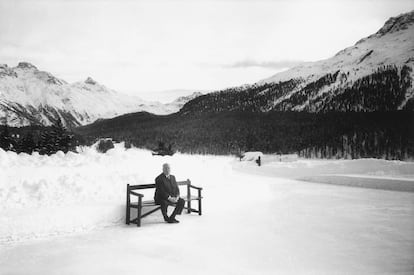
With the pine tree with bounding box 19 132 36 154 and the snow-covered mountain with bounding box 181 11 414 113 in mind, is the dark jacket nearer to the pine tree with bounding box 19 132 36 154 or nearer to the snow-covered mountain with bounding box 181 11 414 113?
the pine tree with bounding box 19 132 36 154

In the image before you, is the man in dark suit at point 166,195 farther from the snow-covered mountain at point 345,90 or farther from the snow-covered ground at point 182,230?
the snow-covered mountain at point 345,90

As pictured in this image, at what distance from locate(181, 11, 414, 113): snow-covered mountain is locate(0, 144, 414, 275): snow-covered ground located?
102399 mm

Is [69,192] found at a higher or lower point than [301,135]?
lower

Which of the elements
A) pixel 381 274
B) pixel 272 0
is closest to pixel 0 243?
pixel 381 274

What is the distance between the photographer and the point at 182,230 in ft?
28.7

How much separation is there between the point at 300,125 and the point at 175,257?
92.5 metres

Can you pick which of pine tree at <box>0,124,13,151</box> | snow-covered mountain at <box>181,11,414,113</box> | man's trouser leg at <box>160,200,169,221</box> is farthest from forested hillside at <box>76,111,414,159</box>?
man's trouser leg at <box>160,200,169,221</box>

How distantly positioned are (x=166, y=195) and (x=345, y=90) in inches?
5542

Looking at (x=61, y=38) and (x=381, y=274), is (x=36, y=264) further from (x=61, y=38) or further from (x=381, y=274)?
(x=61, y=38)

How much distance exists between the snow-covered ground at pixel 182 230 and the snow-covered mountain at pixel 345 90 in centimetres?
10240

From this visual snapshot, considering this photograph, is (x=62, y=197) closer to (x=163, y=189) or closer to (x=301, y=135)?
(x=163, y=189)

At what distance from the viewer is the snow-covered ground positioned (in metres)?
6.22

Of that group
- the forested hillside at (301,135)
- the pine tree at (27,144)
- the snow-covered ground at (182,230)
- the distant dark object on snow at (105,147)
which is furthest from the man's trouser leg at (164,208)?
the forested hillside at (301,135)

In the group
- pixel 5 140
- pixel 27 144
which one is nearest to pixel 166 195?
pixel 27 144
